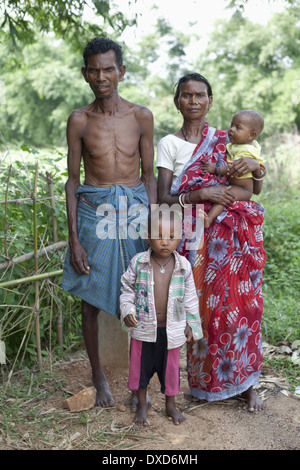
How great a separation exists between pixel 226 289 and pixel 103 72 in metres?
1.35

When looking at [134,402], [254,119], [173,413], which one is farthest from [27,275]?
[254,119]

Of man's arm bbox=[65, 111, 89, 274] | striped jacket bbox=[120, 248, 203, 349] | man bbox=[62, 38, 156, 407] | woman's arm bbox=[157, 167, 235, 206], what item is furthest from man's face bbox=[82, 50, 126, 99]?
striped jacket bbox=[120, 248, 203, 349]

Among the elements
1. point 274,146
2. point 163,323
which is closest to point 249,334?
point 163,323

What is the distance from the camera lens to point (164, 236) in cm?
233

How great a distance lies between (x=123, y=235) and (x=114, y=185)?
29 cm

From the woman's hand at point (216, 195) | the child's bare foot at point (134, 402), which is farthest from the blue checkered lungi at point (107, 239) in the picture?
the child's bare foot at point (134, 402)

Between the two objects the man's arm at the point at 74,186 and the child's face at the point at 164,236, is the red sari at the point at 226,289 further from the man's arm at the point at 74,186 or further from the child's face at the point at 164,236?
the man's arm at the point at 74,186

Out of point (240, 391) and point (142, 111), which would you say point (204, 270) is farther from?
point (142, 111)

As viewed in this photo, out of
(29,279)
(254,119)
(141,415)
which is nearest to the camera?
(254,119)

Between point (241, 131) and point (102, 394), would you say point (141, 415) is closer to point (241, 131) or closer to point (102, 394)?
point (102, 394)

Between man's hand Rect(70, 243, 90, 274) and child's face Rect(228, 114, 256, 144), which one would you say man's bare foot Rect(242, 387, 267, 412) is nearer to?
man's hand Rect(70, 243, 90, 274)

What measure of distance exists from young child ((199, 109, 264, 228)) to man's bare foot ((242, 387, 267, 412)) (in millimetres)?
1031

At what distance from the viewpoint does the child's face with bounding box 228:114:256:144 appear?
2418mm

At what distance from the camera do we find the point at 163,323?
2457 millimetres
